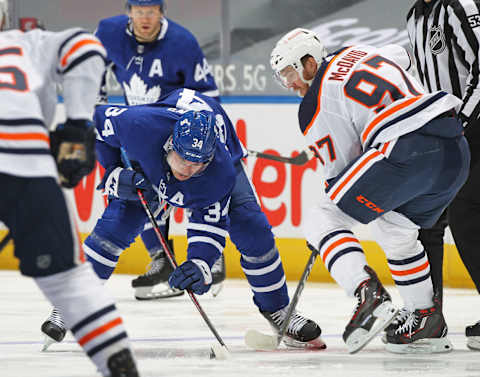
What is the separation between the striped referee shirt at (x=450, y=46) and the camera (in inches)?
129

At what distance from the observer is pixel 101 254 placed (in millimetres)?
3334

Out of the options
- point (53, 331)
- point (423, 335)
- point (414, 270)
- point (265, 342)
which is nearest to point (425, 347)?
point (423, 335)

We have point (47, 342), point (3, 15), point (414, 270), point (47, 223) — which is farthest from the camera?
point (47, 342)

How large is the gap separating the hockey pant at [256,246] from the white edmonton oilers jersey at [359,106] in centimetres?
36

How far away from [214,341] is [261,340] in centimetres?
29

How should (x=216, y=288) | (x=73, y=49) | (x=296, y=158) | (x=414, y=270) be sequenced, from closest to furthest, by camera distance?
(x=73, y=49)
(x=414, y=270)
(x=216, y=288)
(x=296, y=158)

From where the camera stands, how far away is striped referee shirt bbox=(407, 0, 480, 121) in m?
3.28

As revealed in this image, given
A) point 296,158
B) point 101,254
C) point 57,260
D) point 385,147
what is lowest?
point 296,158

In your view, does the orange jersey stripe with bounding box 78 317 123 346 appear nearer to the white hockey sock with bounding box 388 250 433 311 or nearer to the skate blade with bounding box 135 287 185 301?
the white hockey sock with bounding box 388 250 433 311

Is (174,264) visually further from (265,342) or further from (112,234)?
(265,342)

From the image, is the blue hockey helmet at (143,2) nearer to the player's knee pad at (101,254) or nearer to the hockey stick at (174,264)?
the hockey stick at (174,264)

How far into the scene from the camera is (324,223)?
2.95m

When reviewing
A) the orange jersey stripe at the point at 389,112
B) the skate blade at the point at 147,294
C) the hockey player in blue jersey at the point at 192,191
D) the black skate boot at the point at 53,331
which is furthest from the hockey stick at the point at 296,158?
the orange jersey stripe at the point at 389,112

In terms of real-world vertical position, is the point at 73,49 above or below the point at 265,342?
above
